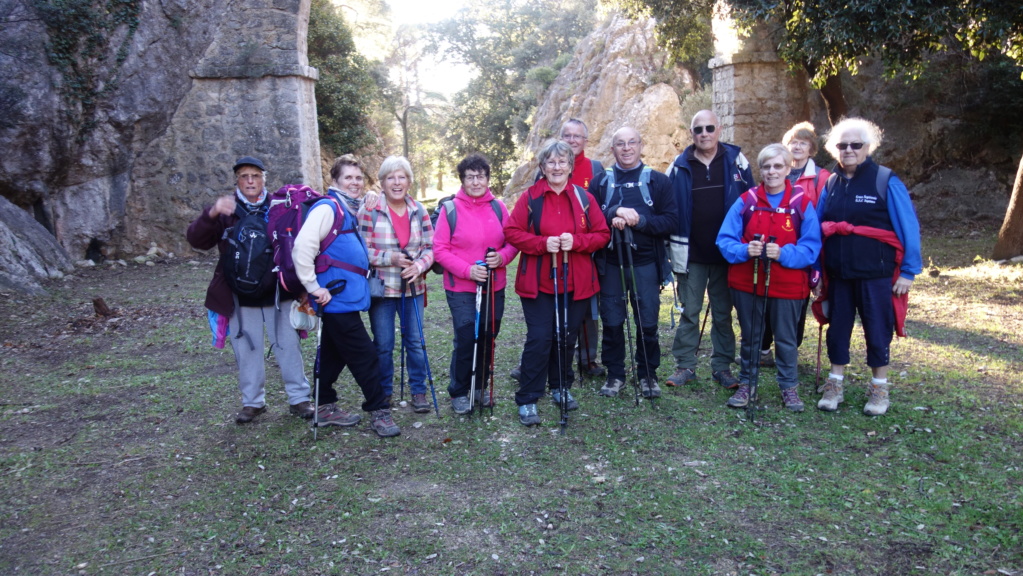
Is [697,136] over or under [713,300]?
over

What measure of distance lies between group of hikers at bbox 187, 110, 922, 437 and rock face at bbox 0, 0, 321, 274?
26.5 feet

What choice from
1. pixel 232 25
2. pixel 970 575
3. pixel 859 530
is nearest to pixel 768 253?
pixel 859 530

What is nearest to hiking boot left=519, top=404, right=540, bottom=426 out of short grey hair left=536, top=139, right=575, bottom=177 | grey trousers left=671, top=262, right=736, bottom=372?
grey trousers left=671, top=262, right=736, bottom=372

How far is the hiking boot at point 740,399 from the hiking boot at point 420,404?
203cm

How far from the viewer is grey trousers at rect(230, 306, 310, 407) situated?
→ 174 inches

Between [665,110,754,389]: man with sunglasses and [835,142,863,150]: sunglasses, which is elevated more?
[835,142,863,150]: sunglasses

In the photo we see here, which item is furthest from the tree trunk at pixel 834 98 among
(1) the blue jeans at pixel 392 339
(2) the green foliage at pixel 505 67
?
(2) the green foliage at pixel 505 67

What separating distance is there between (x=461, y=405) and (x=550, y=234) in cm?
129

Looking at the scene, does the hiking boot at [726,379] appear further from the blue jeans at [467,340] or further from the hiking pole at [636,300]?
the blue jeans at [467,340]

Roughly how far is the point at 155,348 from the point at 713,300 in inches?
205

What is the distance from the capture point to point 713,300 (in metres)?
5.01

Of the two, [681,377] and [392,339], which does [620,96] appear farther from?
[392,339]

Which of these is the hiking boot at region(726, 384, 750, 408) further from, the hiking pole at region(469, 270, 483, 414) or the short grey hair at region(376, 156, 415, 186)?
the short grey hair at region(376, 156, 415, 186)

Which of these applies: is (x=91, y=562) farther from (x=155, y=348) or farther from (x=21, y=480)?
(x=155, y=348)
